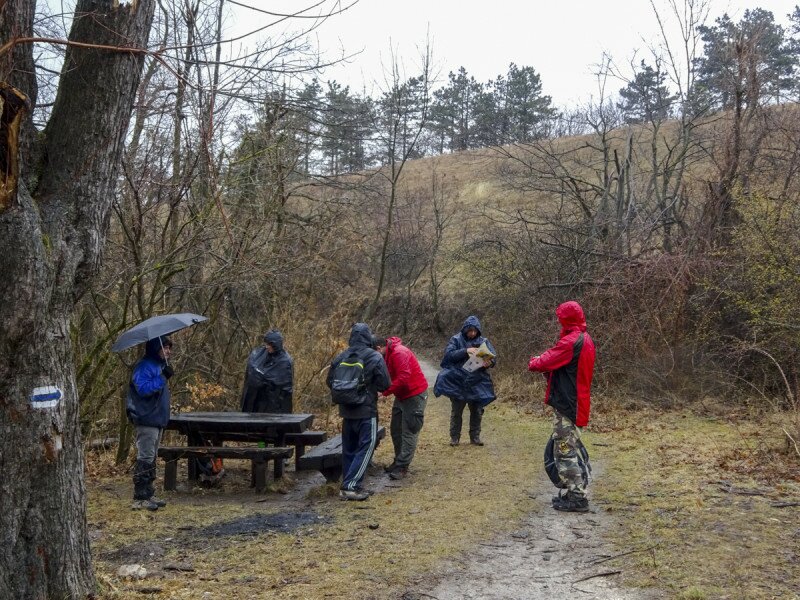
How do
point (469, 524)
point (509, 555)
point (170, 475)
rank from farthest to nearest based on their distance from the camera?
point (170, 475) → point (469, 524) → point (509, 555)

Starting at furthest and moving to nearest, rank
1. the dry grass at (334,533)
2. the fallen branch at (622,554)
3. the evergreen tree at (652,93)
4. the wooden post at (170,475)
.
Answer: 1. the evergreen tree at (652,93)
2. the wooden post at (170,475)
3. the fallen branch at (622,554)
4. the dry grass at (334,533)

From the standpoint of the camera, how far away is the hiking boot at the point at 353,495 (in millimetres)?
7808

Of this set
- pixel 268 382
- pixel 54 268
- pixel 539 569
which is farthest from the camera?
pixel 268 382

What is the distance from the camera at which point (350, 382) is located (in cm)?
795

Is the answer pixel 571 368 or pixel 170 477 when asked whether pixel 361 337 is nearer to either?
pixel 571 368

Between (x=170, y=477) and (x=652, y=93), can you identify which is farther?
(x=652, y=93)

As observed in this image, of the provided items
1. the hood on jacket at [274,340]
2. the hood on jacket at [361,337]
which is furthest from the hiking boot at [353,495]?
the hood on jacket at [274,340]

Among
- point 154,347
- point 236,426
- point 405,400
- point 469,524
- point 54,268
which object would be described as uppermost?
point 54,268

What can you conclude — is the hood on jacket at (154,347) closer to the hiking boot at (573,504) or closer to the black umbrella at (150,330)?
the black umbrella at (150,330)

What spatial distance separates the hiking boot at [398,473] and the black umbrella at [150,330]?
2.93 m

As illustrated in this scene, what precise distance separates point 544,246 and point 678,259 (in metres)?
4.34

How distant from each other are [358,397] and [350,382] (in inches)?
7.0

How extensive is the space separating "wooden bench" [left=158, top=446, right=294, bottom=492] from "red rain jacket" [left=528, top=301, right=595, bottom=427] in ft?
10.2

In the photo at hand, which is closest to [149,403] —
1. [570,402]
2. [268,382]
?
[268,382]
